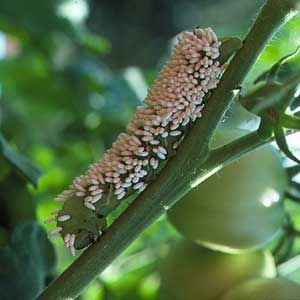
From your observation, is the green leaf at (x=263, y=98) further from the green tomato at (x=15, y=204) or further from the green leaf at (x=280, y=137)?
the green tomato at (x=15, y=204)

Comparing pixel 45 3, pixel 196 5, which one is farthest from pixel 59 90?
pixel 196 5

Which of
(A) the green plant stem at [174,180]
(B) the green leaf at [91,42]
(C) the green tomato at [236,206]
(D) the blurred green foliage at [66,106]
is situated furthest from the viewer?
(B) the green leaf at [91,42]

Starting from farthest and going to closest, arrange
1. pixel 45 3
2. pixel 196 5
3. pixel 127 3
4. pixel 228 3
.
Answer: pixel 127 3, pixel 196 5, pixel 228 3, pixel 45 3

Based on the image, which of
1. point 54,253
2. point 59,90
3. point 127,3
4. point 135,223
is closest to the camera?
point 135,223

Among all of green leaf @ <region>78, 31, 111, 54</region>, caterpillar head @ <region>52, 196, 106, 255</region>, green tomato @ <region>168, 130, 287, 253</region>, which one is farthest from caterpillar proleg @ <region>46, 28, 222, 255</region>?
green leaf @ <region>78, 31, 111, 54</region>

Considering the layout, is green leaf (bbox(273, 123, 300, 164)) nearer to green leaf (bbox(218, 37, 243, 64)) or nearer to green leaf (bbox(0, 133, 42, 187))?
green leaf (bbox(218, 37, 243, 64))

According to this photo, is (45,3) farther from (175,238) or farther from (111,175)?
(111,175)

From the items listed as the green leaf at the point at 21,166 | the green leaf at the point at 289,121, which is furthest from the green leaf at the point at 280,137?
the green leaf at the point at 21,166

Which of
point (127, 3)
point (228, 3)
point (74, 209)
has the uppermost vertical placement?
point (74, 209)
